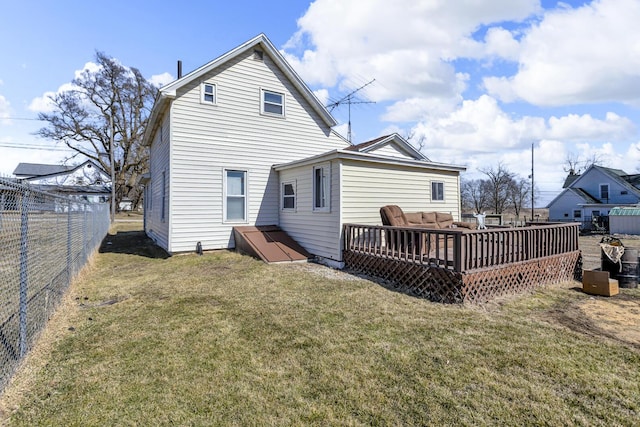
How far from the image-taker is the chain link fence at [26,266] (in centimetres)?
292

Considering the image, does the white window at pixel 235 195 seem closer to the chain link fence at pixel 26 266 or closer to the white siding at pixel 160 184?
the white siding at pixel 160 184

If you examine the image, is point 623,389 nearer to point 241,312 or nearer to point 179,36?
point 241,312

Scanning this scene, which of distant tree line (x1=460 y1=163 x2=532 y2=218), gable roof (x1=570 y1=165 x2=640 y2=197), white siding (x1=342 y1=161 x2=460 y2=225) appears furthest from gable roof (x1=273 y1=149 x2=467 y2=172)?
distant tree line (x1=460 y1=163 x2=532 y2=218)

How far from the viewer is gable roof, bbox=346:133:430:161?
39.7ft

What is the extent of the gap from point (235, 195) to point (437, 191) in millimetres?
6538

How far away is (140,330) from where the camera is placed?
4.20 meters

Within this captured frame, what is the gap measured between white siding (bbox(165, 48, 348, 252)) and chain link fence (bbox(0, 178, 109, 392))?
4.64 meters

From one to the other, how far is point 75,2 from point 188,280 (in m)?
8.78

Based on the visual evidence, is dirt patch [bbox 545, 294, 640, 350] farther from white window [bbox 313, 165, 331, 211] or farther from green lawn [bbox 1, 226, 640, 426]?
white window [bbox 313, 165, 331, 211]

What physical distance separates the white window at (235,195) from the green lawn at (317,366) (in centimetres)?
513

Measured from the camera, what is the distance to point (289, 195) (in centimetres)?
1067

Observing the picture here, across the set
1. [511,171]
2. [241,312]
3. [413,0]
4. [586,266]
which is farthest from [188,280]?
[511,171]

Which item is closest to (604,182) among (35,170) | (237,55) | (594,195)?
(594,195)

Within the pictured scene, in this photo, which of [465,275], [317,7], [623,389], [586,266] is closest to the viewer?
[623,389]
